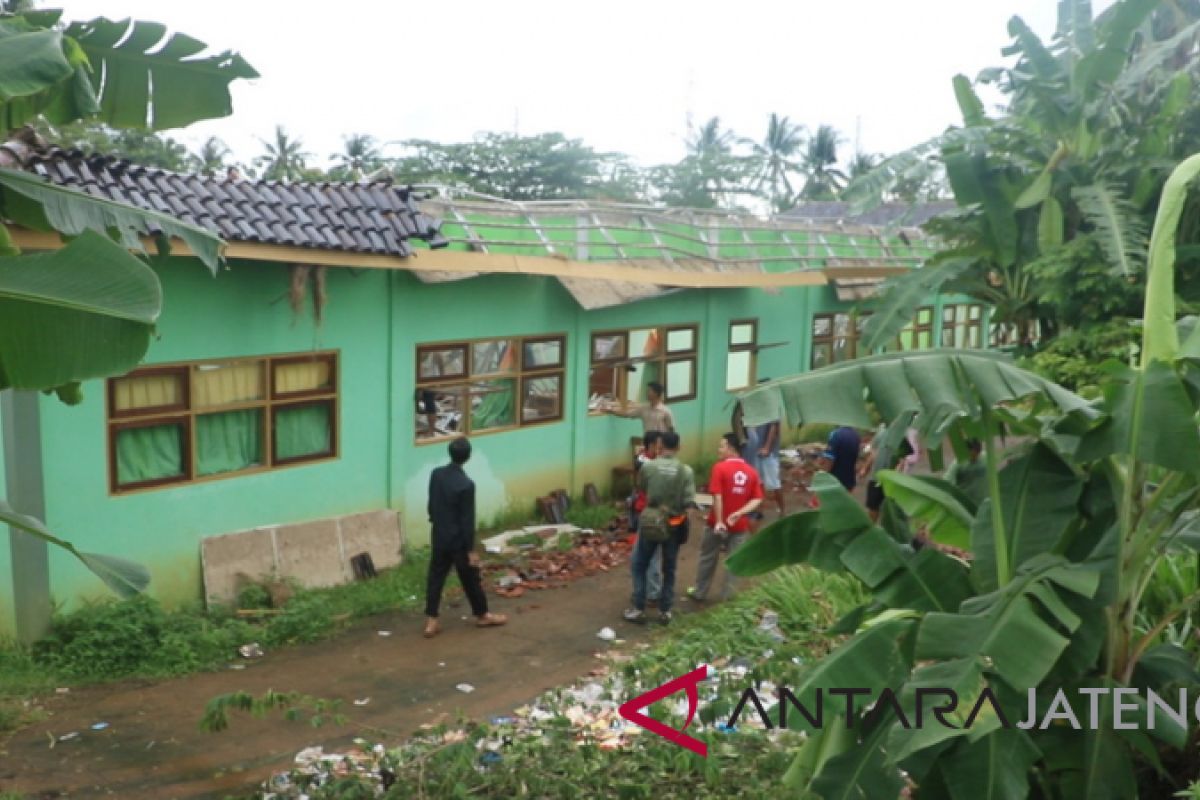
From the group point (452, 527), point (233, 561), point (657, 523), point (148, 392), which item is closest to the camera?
point (452, 527)

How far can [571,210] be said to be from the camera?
14125mm

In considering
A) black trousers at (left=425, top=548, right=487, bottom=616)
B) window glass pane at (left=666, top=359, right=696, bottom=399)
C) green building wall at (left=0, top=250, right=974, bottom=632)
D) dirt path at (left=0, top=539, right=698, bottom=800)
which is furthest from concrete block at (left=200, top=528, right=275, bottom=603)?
window glass pane at (left=666, top=359, right=696, bottom=399)

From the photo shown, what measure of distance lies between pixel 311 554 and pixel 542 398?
4.10 metres

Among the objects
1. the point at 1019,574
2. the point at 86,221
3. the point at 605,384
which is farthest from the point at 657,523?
the point at 86,221

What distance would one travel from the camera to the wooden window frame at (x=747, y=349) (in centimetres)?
1723

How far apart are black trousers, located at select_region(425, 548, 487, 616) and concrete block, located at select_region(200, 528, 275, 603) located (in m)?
1.65

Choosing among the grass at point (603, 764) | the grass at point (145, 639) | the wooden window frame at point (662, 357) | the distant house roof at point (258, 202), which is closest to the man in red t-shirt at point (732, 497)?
the grass at point (603, 764)

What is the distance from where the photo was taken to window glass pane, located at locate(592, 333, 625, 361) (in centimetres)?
1443

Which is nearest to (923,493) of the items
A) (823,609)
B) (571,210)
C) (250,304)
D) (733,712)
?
(733,712)

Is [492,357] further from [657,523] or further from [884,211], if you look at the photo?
[884,211]

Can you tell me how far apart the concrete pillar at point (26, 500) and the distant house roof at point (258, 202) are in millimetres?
1761

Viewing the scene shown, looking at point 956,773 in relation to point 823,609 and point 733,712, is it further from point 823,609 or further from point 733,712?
point 823,609

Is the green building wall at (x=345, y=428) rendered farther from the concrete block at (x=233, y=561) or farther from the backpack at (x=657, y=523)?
the backpack at (x=657, y=523)

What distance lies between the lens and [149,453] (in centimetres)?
927
